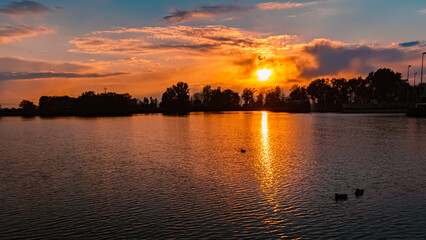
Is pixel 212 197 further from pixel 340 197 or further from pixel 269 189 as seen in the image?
pixel 340 197

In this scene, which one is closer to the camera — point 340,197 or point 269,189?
point 340,197

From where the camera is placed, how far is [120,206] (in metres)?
21.8

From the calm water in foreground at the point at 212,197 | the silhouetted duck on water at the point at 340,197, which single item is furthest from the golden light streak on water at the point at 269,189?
the silhouetted duck on water at the point at 340,197

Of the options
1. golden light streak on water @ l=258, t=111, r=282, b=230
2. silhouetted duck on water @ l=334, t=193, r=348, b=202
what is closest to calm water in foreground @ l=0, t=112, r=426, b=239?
golden light streak on water @ l=258, t=111, r=282, b=230

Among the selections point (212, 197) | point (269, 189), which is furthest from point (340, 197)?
point (212, 197)

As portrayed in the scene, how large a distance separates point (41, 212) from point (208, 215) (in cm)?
1053

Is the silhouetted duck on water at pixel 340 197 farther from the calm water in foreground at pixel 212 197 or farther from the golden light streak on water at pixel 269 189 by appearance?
the golden light streak on water at pixel 269 189

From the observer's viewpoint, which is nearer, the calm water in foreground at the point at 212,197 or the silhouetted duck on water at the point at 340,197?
the calm water in foreground at the point at 212,197

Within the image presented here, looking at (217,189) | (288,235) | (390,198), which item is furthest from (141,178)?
(390,198)

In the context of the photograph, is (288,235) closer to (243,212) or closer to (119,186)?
(243,212)

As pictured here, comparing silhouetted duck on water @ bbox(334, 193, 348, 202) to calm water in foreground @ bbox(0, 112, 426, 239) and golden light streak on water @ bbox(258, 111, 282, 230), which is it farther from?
golden light streak on water @ bbox(258, 111, 282, 230)

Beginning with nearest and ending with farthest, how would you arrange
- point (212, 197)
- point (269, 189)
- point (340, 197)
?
point (340, 197) → point (212, 197) → point (269, 189)

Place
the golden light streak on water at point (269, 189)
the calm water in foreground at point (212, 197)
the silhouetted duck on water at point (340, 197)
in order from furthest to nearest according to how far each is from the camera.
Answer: the silhouetted duck on water at point (340, 197) < the golden light streak on water at point (269, 189) < the calm water in foreground at point (212, 197)

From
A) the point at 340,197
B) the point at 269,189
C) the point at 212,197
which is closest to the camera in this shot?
the point at 340,197
